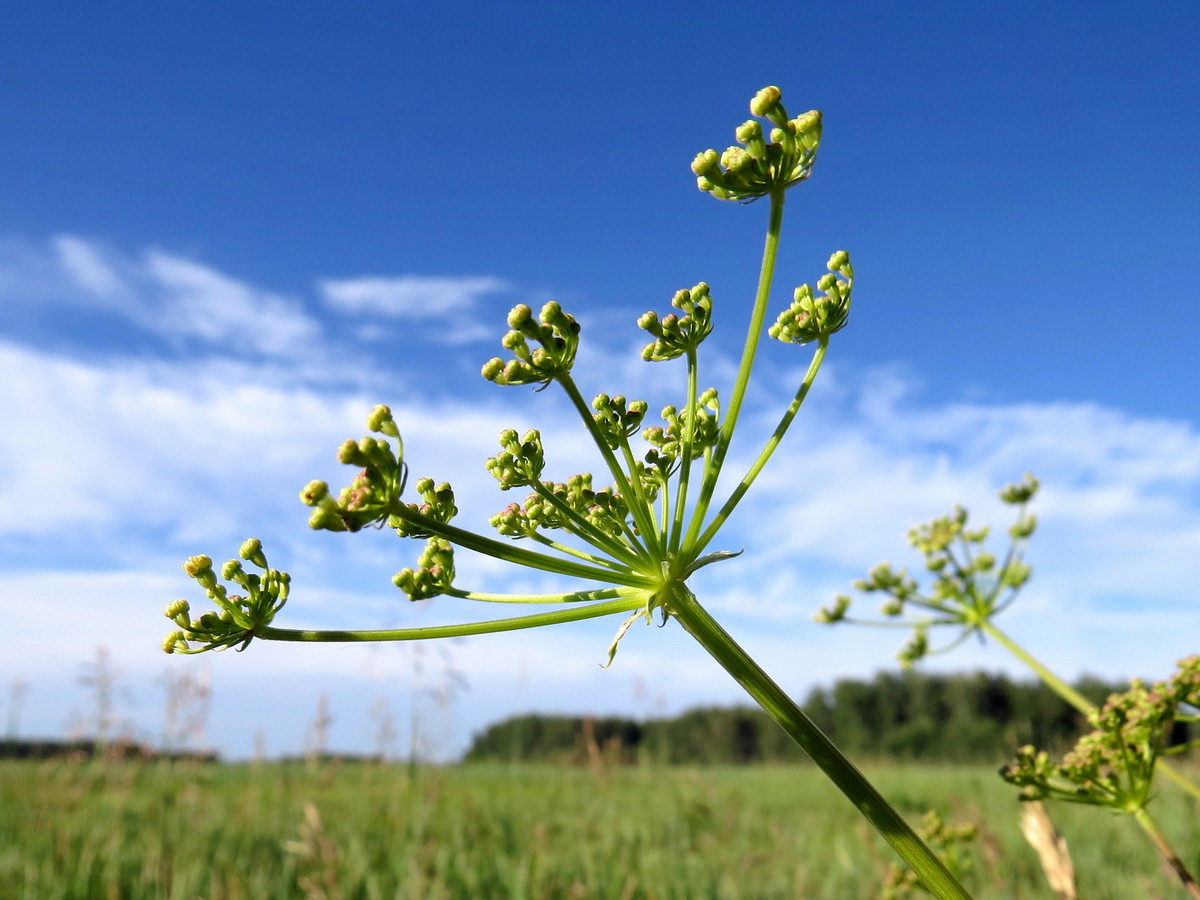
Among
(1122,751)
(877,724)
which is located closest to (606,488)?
(1122,751)

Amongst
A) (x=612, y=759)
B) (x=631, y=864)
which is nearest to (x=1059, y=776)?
(x=631, y=864)

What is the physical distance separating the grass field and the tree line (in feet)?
70.6

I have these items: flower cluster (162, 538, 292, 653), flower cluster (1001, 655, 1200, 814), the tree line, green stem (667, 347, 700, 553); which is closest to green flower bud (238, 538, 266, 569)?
flower cluster (162, 538, 292, 653)

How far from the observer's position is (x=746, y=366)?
1780 mm

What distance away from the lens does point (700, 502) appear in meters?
1.90

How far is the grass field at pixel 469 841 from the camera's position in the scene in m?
6.21

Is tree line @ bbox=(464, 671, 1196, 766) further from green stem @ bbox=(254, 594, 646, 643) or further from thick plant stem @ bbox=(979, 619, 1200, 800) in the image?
green stem @ bbox=(254, 594, 646, 643)

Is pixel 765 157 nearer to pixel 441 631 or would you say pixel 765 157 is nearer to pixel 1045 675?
pixel 441 631

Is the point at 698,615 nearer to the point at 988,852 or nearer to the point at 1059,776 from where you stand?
the point at 1059,776

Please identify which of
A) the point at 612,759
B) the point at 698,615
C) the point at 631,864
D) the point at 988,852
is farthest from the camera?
the point at 612,759

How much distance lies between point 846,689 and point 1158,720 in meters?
42.6

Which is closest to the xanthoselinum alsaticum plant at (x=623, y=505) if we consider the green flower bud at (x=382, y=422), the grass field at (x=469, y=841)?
the green flower bud at (x=382, y=422)

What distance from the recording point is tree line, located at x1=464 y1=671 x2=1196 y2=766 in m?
34.6

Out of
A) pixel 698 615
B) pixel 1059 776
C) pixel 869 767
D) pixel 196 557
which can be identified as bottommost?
pixel 869 767
